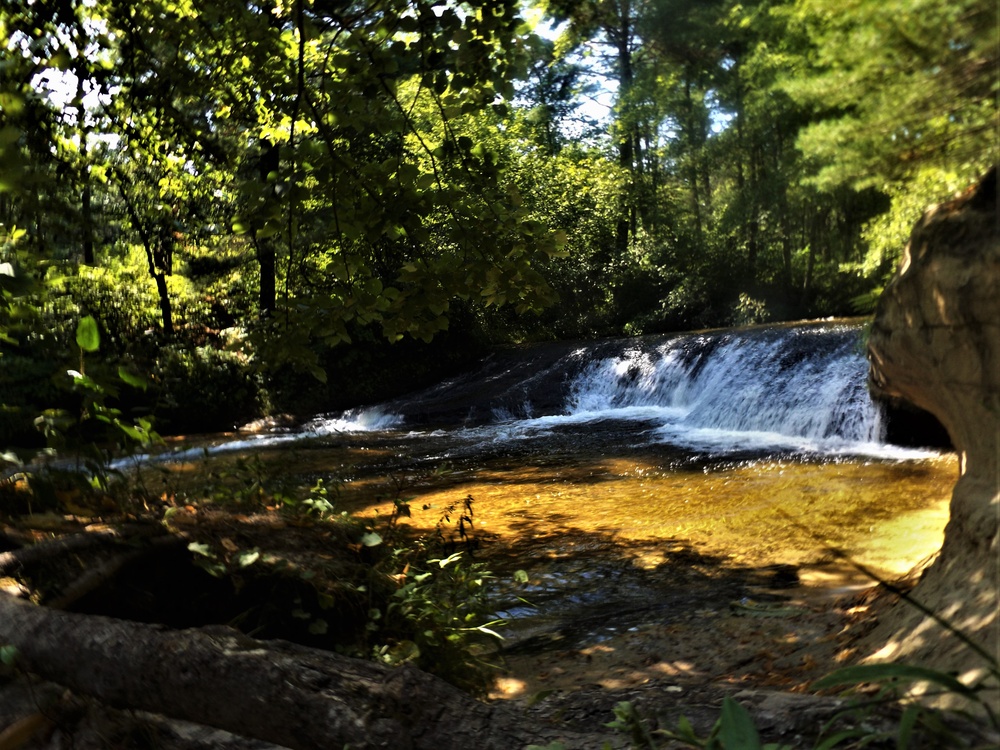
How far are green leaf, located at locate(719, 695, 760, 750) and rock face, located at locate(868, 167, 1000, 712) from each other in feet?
2.69

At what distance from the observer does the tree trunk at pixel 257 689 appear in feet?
5.99

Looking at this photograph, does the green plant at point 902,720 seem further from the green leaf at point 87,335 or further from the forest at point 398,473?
the green leaf at point 87,335

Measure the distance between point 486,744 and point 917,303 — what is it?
3.08 metres

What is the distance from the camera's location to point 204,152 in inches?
215

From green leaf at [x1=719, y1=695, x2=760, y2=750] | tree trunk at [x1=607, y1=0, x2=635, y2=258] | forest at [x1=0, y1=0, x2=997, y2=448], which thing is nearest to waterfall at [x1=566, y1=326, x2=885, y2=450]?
forest at [x1=0, y1=0, x2=997, y2=448]

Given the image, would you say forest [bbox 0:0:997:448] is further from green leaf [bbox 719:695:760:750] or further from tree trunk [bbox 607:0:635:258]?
green leaf [bbox 719:695:760:750]

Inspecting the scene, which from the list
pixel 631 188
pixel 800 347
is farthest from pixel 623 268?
pixel 800 347

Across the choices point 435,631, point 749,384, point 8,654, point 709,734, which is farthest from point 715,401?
point 8,654

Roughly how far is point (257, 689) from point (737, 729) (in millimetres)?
1139

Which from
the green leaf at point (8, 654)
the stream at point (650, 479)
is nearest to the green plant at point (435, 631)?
the stream at point (650, 479)

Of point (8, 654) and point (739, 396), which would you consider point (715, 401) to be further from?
point (8, 654)

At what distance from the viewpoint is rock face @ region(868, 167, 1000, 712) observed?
251 cm

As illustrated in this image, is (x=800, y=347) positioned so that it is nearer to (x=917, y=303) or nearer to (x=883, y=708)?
(x=917, y=303)

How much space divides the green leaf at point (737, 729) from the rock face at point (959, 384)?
821 millimetres
